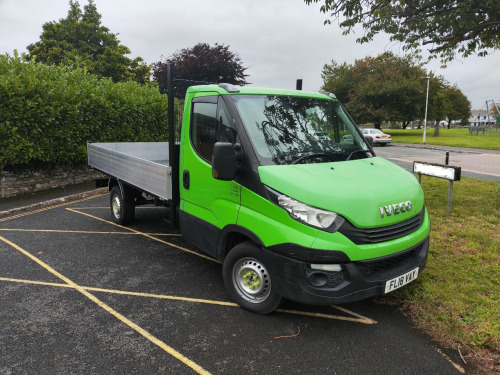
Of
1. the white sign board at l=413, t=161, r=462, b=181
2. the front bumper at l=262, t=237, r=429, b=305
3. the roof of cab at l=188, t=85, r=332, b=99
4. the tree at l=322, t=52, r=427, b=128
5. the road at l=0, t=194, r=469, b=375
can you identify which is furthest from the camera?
the tree at l=322, t=52, r=427, b=128

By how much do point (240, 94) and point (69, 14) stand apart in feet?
127

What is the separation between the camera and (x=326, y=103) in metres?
4.43

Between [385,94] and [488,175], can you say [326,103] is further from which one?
[385,94]

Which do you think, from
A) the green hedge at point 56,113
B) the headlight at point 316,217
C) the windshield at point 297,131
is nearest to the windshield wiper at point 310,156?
the windshield at point 297,131

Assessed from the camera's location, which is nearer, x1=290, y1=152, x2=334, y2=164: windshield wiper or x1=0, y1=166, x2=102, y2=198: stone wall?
x1=290, y1=152, x2=334, y2=164: windshield wiper

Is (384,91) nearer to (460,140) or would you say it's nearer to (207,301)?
(460,140)

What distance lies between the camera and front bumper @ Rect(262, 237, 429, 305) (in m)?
2.97

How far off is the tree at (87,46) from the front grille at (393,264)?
3179 centimetres

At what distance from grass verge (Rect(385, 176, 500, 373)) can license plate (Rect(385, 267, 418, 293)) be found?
1.63 ft

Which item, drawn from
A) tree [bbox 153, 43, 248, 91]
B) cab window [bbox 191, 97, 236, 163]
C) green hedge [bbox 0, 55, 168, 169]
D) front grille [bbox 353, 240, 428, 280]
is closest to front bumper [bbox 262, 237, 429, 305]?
front grille [bbox 353, 240, 428, 280]

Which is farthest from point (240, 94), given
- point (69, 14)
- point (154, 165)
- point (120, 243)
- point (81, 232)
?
point (69, 14)

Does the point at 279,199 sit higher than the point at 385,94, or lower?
lower

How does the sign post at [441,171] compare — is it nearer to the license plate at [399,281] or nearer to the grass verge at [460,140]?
the license plate at [399,281]

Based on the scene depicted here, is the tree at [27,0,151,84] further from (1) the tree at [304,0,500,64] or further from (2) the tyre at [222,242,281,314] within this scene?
Result: (2) the tyre at [222,242,281,314]
